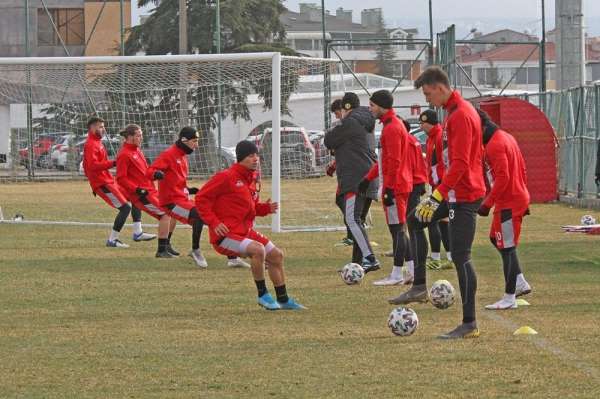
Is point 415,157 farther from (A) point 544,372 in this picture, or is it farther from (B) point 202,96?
(B) point 202,96

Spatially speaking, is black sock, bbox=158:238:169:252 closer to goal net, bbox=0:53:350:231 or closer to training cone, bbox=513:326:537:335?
goal net, bbox=0:53:350:231

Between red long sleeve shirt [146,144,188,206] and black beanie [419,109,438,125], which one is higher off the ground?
black beanie [419,109,438,125]

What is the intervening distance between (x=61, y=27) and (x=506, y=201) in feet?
163

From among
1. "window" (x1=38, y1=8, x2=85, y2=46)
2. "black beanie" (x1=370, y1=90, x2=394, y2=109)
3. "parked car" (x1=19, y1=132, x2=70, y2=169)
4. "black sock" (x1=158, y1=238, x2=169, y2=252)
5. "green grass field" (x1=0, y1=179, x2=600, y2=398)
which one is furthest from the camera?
"window" (x1=38, y1=8, x2=85, y2=46)

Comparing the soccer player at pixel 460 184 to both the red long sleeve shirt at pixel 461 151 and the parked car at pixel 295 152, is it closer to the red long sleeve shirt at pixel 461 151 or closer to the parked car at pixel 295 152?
the red long sleeve shirt at pixel 461 151

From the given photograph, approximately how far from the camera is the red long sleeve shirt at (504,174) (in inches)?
443

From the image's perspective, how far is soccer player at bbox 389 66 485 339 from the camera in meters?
9.55

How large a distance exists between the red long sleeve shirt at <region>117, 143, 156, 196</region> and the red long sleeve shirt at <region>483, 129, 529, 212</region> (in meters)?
7.33

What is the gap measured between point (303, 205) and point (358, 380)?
15.3 meters

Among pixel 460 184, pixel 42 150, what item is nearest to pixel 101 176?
pixel 460 184

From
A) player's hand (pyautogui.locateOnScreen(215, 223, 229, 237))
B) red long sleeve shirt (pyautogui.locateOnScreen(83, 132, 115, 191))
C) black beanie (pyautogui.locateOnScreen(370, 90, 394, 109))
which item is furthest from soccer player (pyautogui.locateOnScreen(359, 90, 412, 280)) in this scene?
red long sleeve shirt (pyautogui.locateOnScreen(83, 132, 115, 191))

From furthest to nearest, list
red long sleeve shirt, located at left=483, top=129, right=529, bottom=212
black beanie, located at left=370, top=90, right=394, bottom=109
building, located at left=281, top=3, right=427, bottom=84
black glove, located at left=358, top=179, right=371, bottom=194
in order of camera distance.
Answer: building, located at left=281, top=3, right=427, bottom=84
black glove, located at left=358, top=179, right=371, bottom=194
black beanie, located at left=370, top=90, right=394, bottom=109
red long sleeve shirt, located at left=483, top=129, right=529, bottom=212

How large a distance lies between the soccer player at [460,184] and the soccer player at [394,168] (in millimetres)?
3165

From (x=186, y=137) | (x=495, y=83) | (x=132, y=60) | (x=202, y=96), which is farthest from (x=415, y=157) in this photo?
(x=495, y=83)
